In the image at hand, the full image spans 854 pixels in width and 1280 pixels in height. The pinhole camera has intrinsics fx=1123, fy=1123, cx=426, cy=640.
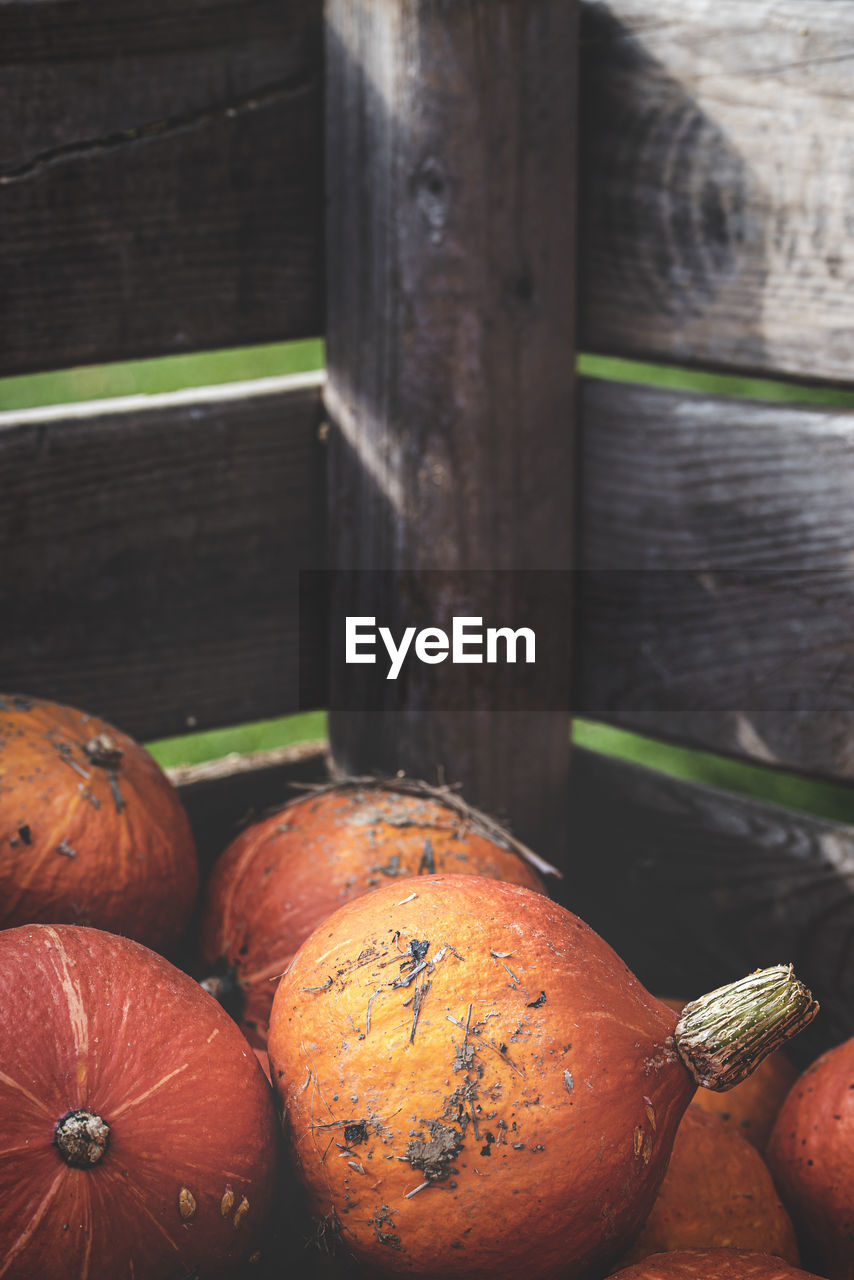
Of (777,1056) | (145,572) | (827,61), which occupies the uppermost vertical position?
(827,61)

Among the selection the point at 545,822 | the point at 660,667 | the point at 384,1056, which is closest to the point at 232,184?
the point at 660,667

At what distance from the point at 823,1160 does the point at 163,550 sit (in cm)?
143

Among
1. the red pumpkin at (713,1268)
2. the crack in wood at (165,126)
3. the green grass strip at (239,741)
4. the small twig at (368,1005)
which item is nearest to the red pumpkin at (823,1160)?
the red pumpkin at (713,1268)

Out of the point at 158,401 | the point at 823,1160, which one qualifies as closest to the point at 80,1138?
the point at 823,1160

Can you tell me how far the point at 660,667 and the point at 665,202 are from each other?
2.75 feet

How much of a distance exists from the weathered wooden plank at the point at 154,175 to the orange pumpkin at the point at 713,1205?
59.0 inches

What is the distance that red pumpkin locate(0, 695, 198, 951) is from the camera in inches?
59.4

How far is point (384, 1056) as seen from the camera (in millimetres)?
1208

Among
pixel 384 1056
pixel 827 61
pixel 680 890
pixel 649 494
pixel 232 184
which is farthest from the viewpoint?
pixel 680 890

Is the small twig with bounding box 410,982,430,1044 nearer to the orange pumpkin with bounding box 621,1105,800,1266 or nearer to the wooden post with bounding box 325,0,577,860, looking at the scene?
the orange pumpkin with bounding box 621,1105,800,1266

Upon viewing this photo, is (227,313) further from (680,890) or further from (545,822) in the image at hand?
(680,890)

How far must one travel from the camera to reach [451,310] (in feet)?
6.22

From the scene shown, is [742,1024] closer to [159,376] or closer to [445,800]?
[445,800]

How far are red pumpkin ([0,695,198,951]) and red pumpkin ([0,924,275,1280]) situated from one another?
8.6 inches
